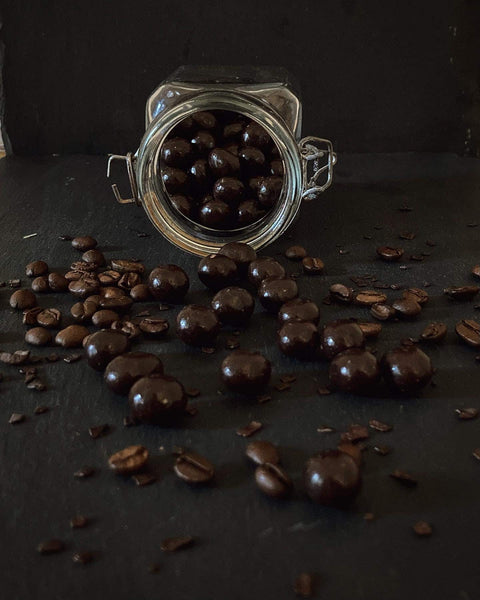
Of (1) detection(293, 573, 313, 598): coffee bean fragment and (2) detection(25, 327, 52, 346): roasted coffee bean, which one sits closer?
(1) detection(293, 573, 313, 598): coffee bean fragment

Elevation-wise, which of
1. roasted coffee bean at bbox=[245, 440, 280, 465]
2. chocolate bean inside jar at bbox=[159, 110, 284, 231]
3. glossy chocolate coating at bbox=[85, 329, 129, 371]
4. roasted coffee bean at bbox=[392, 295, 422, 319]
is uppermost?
chocolate bean inside jar at bbox=[159, 110, 284, 231]

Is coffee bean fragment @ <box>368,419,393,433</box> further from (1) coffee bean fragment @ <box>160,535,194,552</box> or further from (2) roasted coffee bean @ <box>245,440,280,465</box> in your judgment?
(1) coffee bean fragment @ <box>160,535,194,552</box>

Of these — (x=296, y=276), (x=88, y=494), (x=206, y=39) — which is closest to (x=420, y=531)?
(x=88, y=494)

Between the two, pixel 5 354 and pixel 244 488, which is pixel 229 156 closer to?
pixel 5 354

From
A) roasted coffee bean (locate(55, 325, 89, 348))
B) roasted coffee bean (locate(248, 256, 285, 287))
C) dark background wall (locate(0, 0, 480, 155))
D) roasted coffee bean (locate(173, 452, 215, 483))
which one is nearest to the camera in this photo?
roasted coffee bean (locate(173, 452, 215, 483))

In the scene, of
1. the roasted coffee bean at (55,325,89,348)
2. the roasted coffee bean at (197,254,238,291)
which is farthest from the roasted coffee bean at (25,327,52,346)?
the roasted coffee bean at (197,254,238,291)

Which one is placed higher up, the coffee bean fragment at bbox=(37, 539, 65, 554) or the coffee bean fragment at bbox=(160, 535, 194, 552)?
the coffee bean fragment at bbox=(37, 539, 65, 554)

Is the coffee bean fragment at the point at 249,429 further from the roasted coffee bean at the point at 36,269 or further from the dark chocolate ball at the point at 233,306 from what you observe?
the roasted coffee bean at the point at 36,269

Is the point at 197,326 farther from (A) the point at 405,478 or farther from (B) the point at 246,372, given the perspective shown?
(A) the point at 405,478

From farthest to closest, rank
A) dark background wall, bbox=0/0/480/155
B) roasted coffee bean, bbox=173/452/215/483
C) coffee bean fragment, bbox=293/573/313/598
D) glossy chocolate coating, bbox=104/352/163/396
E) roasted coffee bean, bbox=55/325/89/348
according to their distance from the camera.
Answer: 1. dark background wall, bbox=0/0/480/155
2. roasted coffee bean, bbox=55/325/89/348
3. glossy chocolate coating, bbox=104/352/163/396
4. roasted coffee bean, bbox=173/452/215/483
5. coffee bean fragment, bbox=293/573/313/598
